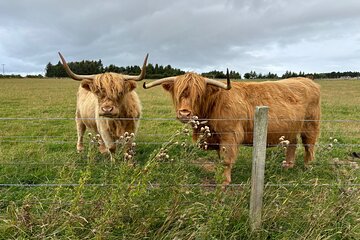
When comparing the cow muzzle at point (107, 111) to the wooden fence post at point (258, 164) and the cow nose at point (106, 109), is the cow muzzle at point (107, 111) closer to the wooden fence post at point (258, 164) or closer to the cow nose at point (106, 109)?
the cow nose at point (106, 109)

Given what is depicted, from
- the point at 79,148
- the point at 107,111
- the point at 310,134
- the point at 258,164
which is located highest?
the point at 107,111

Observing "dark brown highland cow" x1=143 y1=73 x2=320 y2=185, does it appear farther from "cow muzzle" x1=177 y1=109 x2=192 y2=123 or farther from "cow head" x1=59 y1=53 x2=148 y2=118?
"cow head" x1=59 y1=53 x2=148 y2=118

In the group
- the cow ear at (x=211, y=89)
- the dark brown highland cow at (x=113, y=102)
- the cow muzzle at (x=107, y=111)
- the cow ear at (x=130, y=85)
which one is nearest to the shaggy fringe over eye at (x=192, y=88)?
the cow ear at (x=211, y=89)

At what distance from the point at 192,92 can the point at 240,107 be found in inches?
34.0

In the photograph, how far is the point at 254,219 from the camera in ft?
9.89

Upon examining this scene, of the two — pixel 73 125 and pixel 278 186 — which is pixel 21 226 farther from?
pixel 73 125

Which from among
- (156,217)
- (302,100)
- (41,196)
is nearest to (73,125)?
→ (41,196)

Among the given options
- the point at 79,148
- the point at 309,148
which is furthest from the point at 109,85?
the point at 309,148

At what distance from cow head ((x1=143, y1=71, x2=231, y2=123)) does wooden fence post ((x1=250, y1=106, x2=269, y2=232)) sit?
152 centimetres

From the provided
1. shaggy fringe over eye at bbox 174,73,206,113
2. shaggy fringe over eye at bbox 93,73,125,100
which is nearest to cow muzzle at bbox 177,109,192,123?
shaggy fringe over eye at bbox 174,73,206,113

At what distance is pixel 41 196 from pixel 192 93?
231 cm

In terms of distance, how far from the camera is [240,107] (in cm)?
495

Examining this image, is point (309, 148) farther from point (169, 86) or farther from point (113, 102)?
point (113, 102)

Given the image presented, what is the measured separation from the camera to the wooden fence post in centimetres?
291
